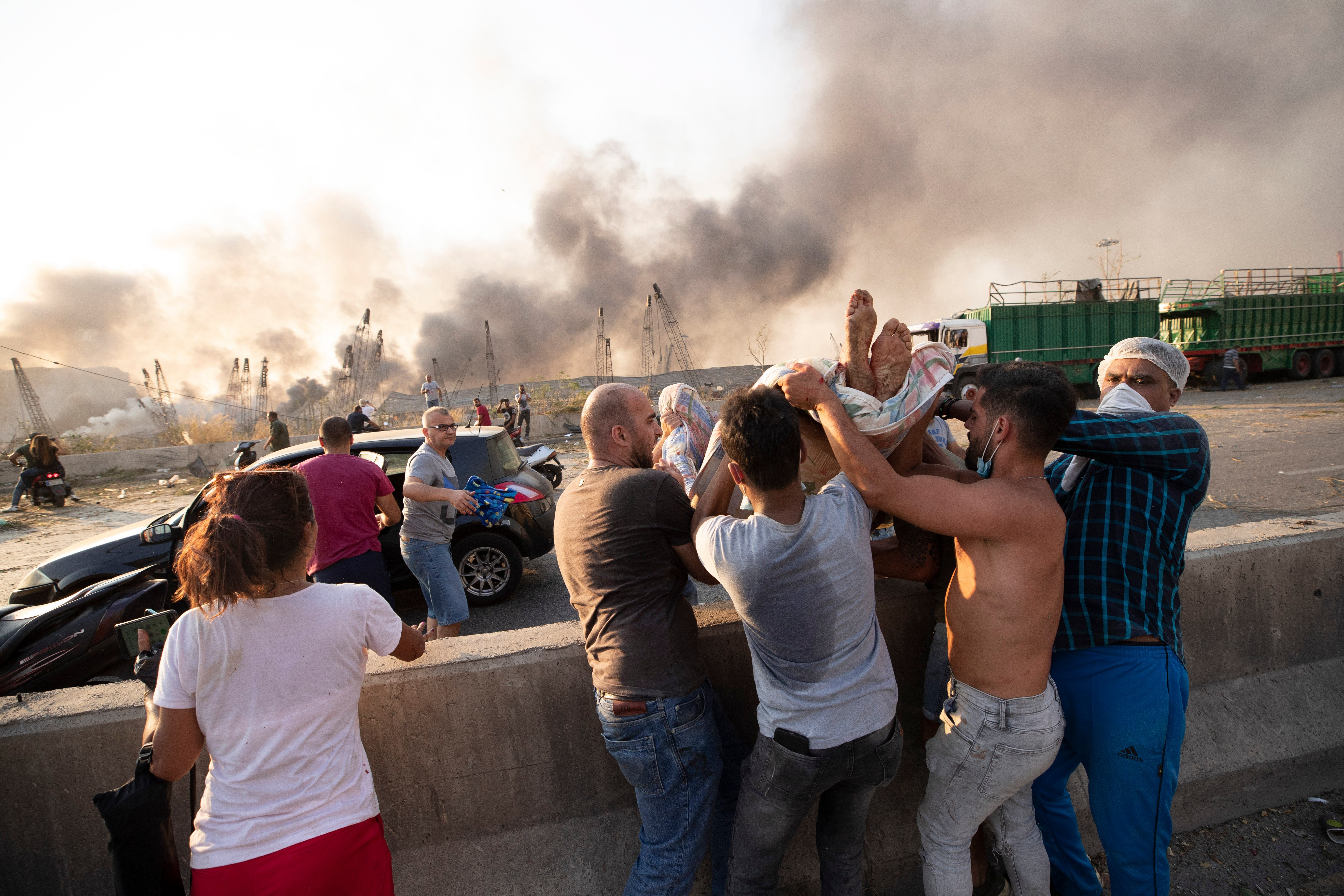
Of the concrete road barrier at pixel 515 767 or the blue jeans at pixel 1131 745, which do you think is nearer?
the blue jeans at pixel 1131 745

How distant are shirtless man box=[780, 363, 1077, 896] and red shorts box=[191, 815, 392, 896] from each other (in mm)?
1480

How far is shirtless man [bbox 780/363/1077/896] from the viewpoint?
5.38ft

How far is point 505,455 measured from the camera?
19.8 ft

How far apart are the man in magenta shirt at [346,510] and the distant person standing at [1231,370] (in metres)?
24.5

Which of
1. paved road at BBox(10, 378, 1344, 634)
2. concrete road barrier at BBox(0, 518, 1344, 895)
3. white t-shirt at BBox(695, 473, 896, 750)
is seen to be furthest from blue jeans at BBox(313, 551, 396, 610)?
white t-shirt at BBox(695, 473, 896, 750)

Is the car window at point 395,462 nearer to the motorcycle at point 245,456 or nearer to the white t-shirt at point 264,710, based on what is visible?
the motorcycle at point 245,456

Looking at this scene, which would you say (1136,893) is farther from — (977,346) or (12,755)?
(977,346)

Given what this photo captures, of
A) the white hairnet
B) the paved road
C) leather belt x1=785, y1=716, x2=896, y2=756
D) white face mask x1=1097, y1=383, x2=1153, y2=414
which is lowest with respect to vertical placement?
the paved road

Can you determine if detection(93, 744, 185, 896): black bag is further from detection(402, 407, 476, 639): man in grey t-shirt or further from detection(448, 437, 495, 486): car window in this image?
detection(448, 437, 495, 486): car window

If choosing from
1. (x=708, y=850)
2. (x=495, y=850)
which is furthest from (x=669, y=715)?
(x=495, y=850)

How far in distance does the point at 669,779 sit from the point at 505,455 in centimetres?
463

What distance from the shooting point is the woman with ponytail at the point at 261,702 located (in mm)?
1395

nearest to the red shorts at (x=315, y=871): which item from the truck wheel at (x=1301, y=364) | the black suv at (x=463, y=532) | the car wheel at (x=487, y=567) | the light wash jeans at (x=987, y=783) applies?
the light wash jeans at (x=987, y=783)

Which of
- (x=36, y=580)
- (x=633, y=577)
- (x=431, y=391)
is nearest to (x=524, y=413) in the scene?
(x=431, y=391)
